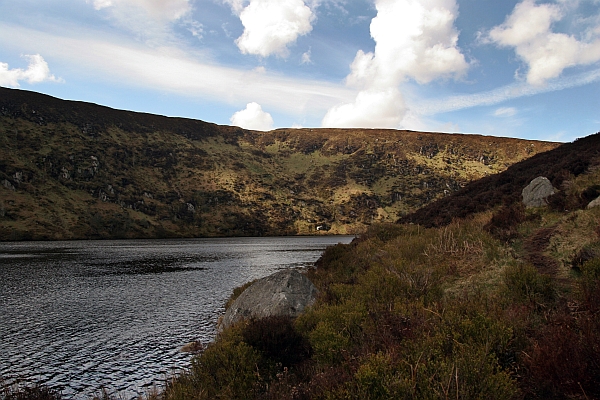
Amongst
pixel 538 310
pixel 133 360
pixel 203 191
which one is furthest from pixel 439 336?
pixel 203 191

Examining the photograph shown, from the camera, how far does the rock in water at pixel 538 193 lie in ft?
65.2

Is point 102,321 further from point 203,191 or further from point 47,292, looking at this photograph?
point 203,191

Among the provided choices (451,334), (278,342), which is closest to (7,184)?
(278,342)

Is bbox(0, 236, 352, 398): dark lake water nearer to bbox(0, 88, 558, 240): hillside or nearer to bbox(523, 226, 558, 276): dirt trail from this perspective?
bbox(523, 226, 558, 276): dirt trail

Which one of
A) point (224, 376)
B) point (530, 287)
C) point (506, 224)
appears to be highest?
point (506, 224)

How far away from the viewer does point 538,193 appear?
20.4 meters

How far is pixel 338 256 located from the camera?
95.5ft

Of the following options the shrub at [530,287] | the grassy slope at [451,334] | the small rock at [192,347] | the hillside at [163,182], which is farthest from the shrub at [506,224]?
the hillside at [163,182]

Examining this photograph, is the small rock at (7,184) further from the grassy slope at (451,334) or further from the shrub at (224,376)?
the shrub at (224,376)

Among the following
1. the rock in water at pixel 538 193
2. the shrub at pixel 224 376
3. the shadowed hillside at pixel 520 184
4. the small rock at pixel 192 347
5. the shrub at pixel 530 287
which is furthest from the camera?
the shadowed hillside at pixel 520 184

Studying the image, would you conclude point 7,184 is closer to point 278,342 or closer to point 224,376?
point 278,342

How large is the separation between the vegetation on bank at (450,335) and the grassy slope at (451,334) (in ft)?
0.09

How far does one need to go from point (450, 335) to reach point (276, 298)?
9617 millimetres

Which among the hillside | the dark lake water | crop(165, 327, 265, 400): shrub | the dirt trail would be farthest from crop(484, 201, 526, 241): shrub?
the hillside
